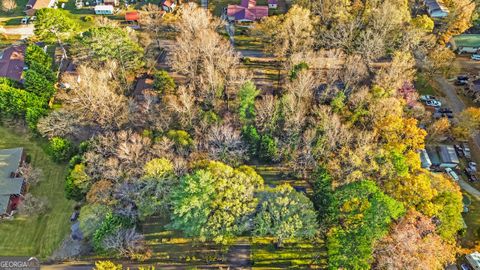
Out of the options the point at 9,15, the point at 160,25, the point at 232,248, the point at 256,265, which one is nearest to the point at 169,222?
the point at 232,248

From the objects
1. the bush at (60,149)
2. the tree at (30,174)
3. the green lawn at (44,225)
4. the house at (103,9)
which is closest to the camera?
the green lawn at (44,225)

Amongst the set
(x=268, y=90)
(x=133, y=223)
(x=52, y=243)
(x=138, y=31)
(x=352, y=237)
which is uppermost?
(x=138, y=31)

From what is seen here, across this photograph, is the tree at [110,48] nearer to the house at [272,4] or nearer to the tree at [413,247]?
the house at [272,4]

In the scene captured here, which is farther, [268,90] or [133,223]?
[268,90]

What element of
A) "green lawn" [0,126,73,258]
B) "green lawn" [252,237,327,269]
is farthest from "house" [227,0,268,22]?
"green lawn" [252,237,327,269]

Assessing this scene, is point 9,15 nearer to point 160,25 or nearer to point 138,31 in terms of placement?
point 138,31

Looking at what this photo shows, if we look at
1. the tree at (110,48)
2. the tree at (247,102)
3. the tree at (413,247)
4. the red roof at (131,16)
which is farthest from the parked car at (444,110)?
the red roof at (131,16)
